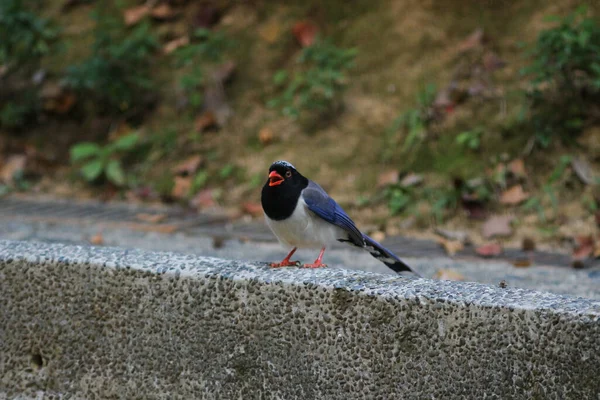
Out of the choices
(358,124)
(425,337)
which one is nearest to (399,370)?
(425,337)

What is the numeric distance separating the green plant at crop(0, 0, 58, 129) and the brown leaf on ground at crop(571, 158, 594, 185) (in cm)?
449

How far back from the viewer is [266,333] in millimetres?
2311

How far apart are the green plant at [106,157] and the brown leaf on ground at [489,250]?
2818mm

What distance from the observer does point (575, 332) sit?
1938 millimetres

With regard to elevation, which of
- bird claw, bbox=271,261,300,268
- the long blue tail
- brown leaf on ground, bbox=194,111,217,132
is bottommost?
bird claw, bbox=271,261,300,268

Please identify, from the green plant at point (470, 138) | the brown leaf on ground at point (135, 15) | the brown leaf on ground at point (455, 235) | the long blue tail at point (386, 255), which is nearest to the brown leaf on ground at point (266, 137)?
the green plant at point (470, 138)

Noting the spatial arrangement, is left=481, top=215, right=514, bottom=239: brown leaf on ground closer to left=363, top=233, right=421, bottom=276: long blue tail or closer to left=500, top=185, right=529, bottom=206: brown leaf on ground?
left=500, top=185, right=529, bottom=206: brown leaf on ground

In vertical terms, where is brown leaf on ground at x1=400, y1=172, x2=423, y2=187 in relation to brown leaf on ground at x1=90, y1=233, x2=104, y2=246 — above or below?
above

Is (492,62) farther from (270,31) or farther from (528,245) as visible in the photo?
(270,31)

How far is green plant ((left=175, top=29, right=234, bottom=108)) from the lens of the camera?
612 centimetres

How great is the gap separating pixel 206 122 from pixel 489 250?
8.79 feet

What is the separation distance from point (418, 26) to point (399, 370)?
4.22 metres

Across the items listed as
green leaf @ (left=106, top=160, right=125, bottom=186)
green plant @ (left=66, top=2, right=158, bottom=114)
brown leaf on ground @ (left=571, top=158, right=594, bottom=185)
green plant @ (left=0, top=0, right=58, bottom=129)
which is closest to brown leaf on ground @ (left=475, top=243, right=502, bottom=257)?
brown leaf on ground @ (left=571, top=158, right=594, bottom=185)

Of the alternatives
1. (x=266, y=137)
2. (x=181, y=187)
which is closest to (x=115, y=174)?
(x=181, y=187)
